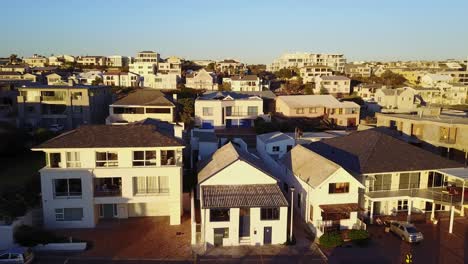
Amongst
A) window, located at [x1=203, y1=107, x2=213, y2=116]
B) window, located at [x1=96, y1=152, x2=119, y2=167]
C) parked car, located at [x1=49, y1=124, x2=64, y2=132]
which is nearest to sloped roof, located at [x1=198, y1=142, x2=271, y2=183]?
window, located at [x1=96, y1=152, x2=119, y2=167]

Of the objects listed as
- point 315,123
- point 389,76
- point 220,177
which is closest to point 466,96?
point 389,76

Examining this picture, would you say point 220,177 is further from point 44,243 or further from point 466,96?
point 466,96

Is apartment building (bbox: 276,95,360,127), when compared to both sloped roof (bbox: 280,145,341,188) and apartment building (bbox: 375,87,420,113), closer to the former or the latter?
apartment building (bbox: 375,87,420,113)

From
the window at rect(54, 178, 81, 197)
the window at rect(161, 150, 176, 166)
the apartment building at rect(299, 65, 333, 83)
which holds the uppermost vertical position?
the apartment building at rect(299, 65, 333, 83)

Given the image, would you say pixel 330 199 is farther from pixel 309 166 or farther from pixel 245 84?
pixel 245 84

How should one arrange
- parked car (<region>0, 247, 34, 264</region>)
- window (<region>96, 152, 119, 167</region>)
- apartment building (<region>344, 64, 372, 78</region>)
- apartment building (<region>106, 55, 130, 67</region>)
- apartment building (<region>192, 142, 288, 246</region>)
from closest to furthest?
1. parked car (<region>0, 247, 34, 264</region>)
2. apartment building (<region>192, 142, 288, 246</region>)
3. window (<region>96, 152, 119, 167</region>)
4. apartment building (<region>344, 64, 372, 78</region>)
5. apartment building (<region>106, 55, 130, 67</region>)

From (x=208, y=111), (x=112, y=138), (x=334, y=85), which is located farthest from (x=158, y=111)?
(x=334, y=85)

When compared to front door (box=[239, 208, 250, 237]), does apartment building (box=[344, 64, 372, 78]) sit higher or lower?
higher
